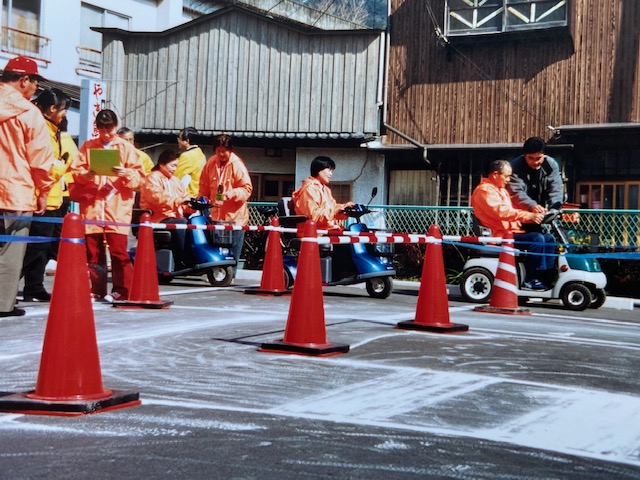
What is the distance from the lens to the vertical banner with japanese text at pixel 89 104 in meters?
18.5

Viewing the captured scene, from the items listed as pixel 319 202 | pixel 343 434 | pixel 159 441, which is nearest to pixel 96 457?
pixel 159 441

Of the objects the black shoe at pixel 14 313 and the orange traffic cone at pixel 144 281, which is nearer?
the black shoe at pixel 14 313

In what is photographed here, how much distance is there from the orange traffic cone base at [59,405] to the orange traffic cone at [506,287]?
657 centimetres

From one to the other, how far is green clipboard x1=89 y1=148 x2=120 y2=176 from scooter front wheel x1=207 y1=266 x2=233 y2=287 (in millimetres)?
3968

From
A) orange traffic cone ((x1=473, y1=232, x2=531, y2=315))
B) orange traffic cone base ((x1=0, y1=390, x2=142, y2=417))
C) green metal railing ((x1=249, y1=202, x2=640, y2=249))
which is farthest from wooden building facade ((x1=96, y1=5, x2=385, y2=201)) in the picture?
orange traffic cone base ((x1=0, y1=390, x2=142, y2=417))

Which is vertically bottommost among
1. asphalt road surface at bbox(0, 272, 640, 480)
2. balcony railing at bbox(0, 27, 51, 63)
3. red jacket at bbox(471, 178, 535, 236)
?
asphalt road surface at bbox(0, 272, 640, 480)

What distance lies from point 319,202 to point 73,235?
752 centimetres

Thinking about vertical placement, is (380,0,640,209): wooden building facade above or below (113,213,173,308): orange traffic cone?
above

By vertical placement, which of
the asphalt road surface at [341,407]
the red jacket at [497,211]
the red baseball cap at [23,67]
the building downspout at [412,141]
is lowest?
the asphalt road surface at [341,407]

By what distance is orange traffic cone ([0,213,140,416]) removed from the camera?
5004 mm

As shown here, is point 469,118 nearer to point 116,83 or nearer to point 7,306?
point 116,83

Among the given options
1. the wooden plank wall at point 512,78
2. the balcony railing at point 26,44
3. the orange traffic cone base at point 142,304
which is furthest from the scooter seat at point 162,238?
the balcony railing at point 26,44

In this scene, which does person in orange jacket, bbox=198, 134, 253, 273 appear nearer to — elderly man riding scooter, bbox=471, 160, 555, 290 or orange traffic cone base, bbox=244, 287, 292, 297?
orange traffic cone base, bbox=244, 287, 292, 297

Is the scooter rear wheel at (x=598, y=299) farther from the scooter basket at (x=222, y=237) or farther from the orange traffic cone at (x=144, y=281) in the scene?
the orange traffic cone at (x=144, y=281)
